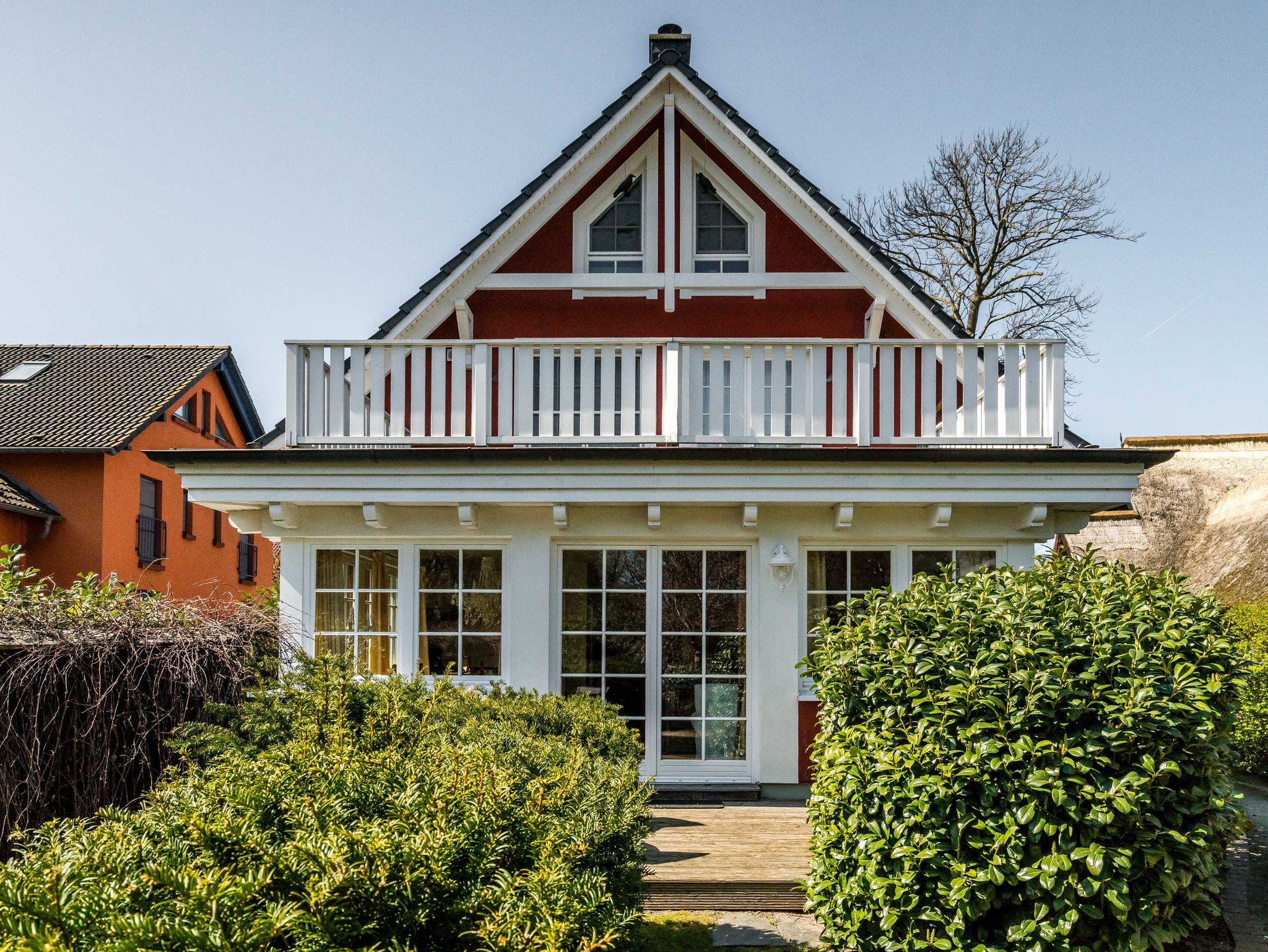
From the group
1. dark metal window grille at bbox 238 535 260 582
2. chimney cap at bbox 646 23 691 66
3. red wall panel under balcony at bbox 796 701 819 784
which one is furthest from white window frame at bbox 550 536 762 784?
dark metal window grille at bbox 238 535 260 582

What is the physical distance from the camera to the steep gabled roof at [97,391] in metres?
17.7

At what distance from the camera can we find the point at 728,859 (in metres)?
5.45

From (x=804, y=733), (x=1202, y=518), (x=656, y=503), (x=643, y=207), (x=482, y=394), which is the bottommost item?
(x=804, y=733)

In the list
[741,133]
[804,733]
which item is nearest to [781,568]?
[804,733]

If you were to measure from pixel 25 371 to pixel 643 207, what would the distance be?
1892cm

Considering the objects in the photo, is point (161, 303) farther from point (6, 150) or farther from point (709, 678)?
point (709, 678)

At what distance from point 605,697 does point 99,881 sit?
5.99 m

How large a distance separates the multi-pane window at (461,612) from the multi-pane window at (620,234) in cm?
373

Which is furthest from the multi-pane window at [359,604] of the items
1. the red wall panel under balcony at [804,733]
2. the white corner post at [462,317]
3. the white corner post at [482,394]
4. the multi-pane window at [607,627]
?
the red wall panel under balcony at [804,733]

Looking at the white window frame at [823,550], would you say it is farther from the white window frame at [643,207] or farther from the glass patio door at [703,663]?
the white window frame at [643,207]

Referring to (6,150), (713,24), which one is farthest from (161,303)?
(713,24)

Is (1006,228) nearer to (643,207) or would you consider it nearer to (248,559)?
(643,207)

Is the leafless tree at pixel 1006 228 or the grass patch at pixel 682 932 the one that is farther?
the leafless tree at pixel 1006 228

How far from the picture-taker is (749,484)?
7.03 meters
